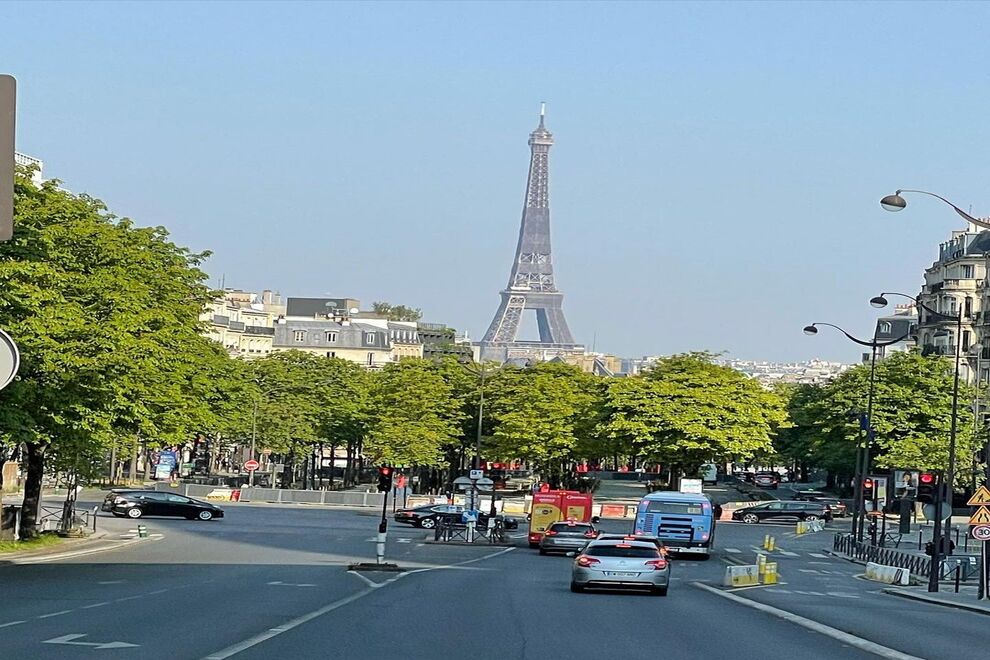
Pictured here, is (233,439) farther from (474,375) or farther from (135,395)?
(135,395)

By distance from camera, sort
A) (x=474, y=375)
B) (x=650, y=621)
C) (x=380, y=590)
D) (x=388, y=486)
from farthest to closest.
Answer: (x=474, y=375) < (x=388, y=486) < (x=380, y=590) < (x=650, y=621)

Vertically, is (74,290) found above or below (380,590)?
above

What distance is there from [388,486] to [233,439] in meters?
78.1

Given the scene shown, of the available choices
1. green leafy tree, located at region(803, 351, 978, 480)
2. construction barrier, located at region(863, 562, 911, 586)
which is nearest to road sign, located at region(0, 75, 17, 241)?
construction barrier, located at region(863, 562, 911, 586)

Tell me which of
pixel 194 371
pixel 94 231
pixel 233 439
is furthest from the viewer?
pixel 233 439

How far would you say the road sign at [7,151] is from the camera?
10.4 m

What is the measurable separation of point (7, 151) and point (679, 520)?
5148cm

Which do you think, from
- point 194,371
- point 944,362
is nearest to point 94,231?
point 194,371

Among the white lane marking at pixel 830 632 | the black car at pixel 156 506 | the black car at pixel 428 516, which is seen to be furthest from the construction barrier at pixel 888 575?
the black car at pixel 156 506

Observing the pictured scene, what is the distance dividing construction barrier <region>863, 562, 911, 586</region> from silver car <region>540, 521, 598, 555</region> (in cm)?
1100

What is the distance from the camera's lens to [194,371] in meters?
57.2

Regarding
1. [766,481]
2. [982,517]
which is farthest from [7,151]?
[766,481]

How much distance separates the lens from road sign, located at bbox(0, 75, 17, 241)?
34.0ft

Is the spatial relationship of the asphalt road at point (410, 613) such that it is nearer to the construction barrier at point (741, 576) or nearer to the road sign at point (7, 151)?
the construction barrier at point (741, 576)
